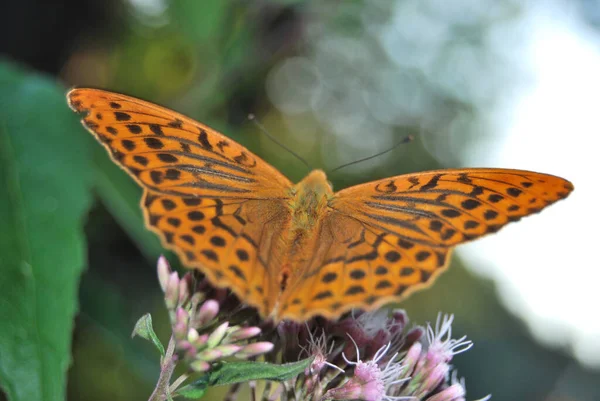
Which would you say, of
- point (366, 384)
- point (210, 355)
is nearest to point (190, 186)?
point (210, 355)

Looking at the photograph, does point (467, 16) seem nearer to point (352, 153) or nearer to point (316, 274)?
point (352, 153)

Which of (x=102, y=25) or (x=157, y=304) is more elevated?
(x=102, y=25)

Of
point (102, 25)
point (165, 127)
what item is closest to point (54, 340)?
point (165, 127)

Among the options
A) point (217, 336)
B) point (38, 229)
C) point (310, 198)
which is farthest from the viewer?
point (310, 198)

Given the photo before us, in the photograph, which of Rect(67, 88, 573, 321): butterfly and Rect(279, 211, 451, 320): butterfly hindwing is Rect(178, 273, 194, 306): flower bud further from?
Rect(279, 211, 451, 320): butterfly hindwing

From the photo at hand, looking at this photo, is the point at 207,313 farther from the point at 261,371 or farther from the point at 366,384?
the point at 366,384

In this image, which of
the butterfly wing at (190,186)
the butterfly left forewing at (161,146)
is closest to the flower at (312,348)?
the butterfly wing at (190,186)
